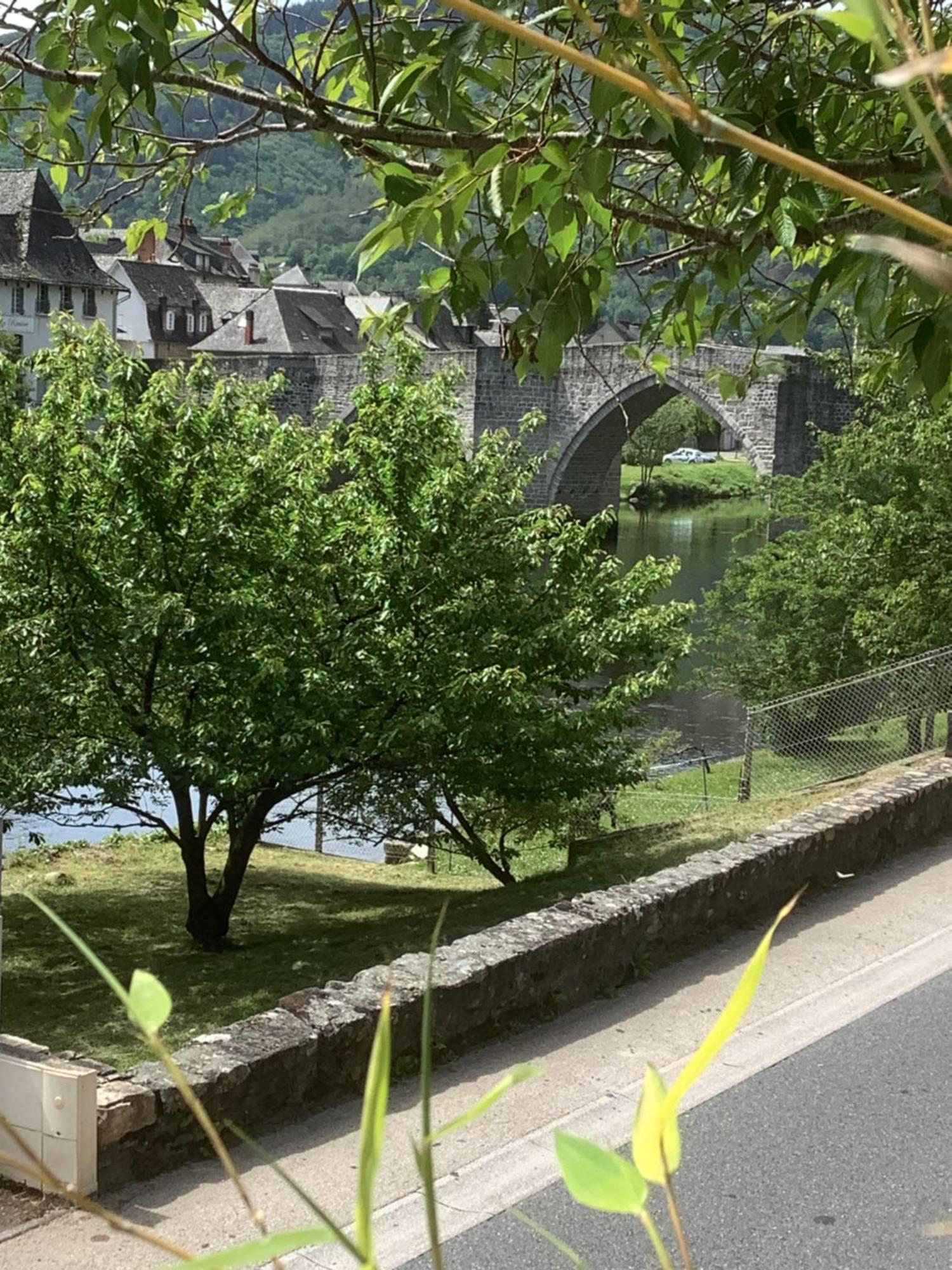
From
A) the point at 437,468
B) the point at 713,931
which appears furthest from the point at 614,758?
the point at 713,931

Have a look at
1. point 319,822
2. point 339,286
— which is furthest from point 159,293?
point 319,822

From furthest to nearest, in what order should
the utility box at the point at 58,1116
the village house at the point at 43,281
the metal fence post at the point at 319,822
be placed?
1. the village house at the point at 43,281
2. the metal fence post at the point at 319,822
3. the utility box at the point at 58,1116

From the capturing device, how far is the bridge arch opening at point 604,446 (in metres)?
42.3

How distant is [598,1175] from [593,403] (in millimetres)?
45963

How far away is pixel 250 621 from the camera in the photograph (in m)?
10.2

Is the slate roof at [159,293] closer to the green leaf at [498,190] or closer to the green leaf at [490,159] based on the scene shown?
the green leaf at [498,190]

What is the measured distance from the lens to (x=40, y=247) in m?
52.1

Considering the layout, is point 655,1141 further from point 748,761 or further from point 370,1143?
point 748,761

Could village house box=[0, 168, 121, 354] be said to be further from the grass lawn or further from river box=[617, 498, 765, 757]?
the grass lawn

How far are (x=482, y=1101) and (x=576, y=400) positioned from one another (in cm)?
4652

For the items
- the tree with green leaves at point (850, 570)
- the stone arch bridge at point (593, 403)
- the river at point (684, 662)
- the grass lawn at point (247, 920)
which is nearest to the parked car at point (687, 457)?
the river at point (684, 662)

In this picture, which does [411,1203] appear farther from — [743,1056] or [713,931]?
[713,931]

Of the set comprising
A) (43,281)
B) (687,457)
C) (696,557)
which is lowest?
(696,557)

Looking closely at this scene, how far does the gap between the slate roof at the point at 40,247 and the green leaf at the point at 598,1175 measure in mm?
43698
